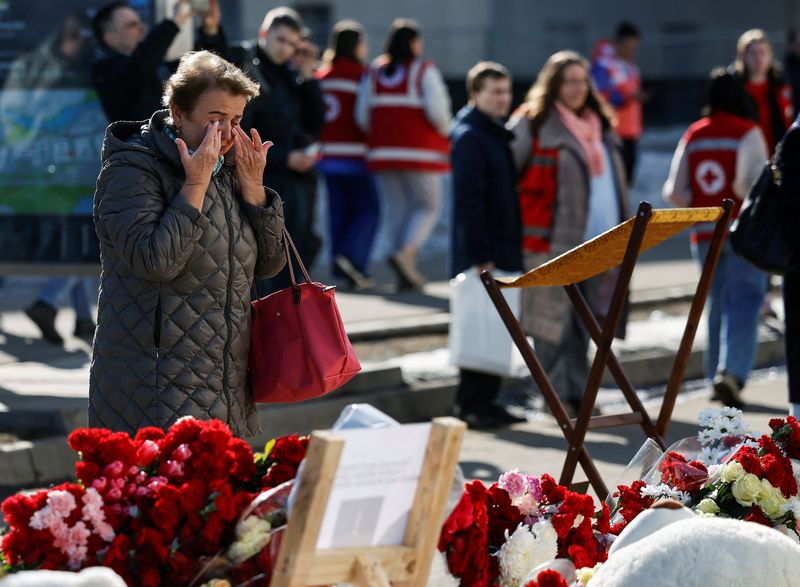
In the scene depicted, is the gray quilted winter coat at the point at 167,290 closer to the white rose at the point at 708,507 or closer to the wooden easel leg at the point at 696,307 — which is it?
the white rose at the point at 708,507

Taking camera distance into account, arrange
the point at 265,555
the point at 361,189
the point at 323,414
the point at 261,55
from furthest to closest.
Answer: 1. the point at 361,189
2. the point at 261,55
3. the point at 323,414
4. the point at 265,555

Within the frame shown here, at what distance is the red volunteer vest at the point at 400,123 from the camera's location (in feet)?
43.0

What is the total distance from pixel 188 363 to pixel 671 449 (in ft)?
4.58

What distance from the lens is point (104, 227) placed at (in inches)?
179

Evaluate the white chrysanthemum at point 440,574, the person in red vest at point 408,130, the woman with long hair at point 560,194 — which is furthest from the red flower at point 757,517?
the person in red vest at point 408,130

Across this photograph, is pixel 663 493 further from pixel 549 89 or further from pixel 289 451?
pixel 549 89

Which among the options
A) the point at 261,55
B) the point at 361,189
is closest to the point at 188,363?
the point at 261,55

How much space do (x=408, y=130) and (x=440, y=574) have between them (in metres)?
9.68

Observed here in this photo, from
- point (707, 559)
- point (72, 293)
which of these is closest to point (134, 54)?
point (72, 293)

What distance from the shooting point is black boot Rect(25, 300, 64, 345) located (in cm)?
1022

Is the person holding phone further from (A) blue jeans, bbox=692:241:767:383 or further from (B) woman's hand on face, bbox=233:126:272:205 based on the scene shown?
(A) blue jeans, bbox=692:241:767:383

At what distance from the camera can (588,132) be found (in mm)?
9016

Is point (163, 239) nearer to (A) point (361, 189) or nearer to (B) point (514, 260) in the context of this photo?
(B) point (514, 260)

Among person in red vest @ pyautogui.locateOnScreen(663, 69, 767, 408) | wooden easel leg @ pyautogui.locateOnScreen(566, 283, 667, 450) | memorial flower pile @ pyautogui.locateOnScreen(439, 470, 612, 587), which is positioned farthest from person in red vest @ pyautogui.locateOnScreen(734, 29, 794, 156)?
memorial flower pile @ pyautogui.locateOnScreen(439, 470, 612, 587)
